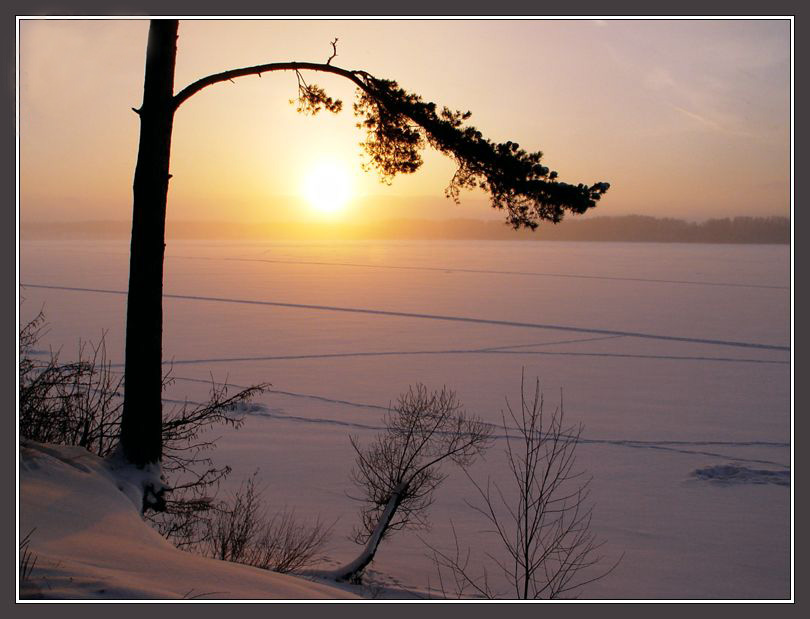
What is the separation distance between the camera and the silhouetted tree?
22.6 ft

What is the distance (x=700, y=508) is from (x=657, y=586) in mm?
3046

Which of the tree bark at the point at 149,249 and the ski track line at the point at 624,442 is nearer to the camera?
the tree bark at the point at 149,249

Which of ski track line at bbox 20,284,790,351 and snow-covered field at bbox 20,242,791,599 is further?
ski track line at bbox 20,284,790,351

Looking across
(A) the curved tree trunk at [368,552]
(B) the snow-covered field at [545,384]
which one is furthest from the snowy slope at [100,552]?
(B) the snow-covered field at [545,384]

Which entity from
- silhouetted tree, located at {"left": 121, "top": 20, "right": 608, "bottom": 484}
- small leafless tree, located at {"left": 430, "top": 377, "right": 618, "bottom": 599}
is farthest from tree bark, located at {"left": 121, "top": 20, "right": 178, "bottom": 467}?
small leafless tree, located at {"left": 430, "top": 377, "right": 618, "bottom": 599}

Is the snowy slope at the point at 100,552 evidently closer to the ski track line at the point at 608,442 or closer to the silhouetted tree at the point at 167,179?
the silhouetted tree at the point at 167,179

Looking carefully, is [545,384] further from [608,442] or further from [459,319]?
[459,319]

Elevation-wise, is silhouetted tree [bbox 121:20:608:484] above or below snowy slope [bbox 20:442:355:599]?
above

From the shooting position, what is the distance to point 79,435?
823cm

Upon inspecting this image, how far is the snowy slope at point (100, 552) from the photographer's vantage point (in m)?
4.08

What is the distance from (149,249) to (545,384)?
48.1ft

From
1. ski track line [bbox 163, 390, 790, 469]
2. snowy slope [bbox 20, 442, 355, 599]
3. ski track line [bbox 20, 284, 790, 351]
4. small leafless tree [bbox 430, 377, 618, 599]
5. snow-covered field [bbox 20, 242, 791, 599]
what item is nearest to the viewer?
snowy slope [bbox 20, 442, 355, 599]

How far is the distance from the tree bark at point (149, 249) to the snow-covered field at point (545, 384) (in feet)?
9.60

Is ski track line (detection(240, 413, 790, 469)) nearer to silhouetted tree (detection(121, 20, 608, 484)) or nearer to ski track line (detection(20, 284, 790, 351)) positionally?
silhouetted tree (detection(121, 20, 608, 484))
